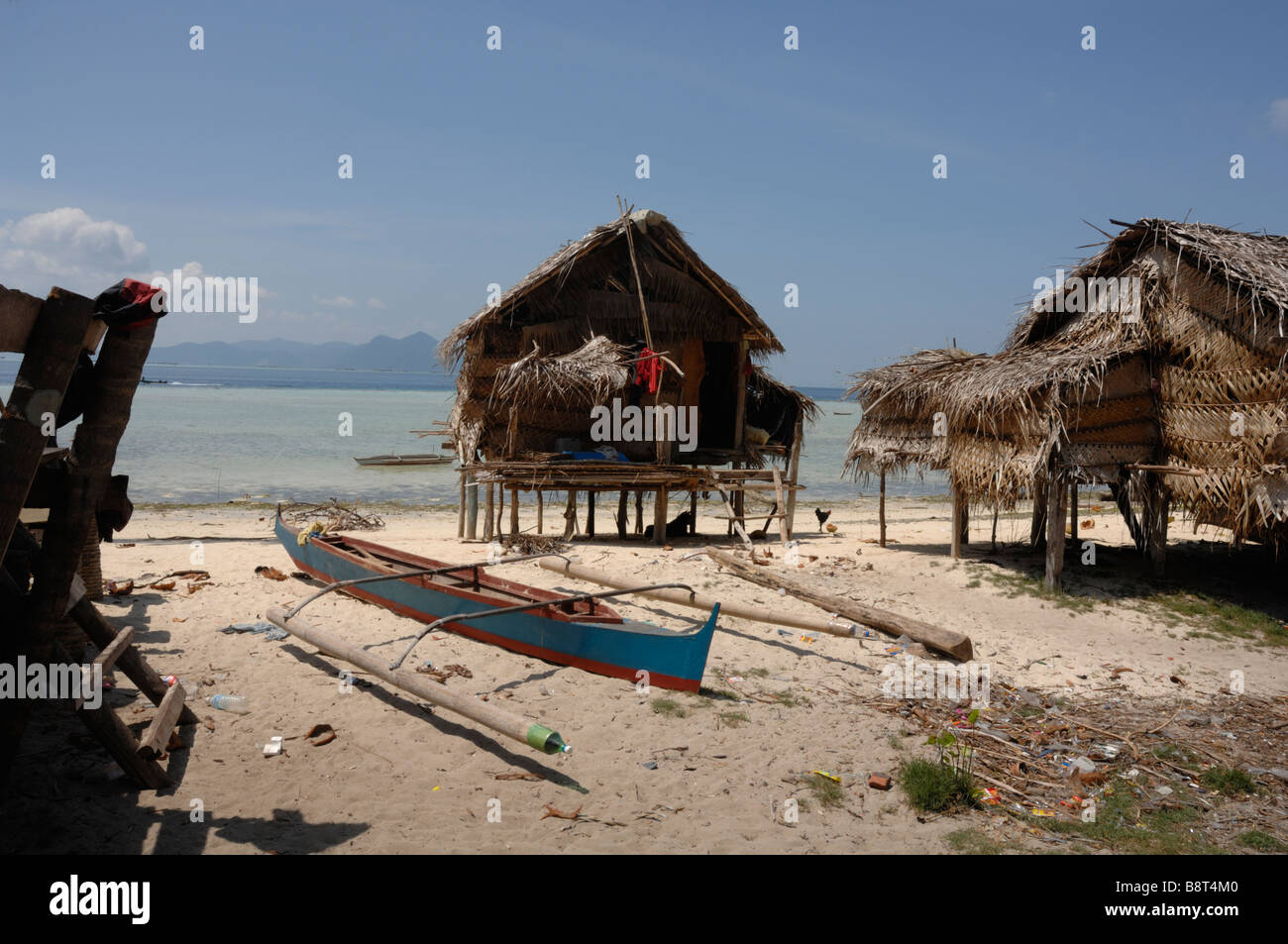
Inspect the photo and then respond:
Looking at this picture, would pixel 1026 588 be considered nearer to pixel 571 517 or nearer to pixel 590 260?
pixel 571 517

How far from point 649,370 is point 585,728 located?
8.89 meters

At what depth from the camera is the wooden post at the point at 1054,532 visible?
10.9 meters

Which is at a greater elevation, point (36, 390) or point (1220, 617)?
point (36, 390)

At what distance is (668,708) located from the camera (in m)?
6.82

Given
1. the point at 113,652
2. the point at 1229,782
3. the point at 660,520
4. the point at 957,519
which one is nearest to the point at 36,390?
the point at 113,652

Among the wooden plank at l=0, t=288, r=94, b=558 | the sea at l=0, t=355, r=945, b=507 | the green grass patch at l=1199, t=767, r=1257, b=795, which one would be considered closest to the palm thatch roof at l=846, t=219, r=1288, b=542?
the sea at l=0, t=355, r=945, b=507

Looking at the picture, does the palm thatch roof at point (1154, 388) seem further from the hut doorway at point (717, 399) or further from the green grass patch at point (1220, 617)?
the hut doorway at point (717, 399)

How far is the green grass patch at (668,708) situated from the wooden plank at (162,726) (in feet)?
11.6

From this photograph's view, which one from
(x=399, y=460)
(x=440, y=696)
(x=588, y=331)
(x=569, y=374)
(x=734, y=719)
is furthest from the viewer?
(x=399, y=460)

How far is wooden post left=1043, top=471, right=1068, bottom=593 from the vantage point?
1085cm

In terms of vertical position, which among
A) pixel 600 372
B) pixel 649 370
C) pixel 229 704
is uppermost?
pixel 649 370

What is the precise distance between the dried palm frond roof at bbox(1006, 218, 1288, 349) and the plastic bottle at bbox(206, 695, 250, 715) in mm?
11741
